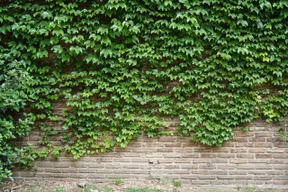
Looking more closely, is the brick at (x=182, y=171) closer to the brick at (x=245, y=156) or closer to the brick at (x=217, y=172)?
the brick at (x=217, y=172)

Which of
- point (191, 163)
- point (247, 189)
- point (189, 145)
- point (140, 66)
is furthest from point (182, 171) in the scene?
point (140, 66)

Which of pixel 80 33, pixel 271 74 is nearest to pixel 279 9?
pixel 271 74

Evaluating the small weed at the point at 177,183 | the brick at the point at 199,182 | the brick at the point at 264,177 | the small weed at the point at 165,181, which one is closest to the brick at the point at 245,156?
Answer: the brick at the point at 264,177

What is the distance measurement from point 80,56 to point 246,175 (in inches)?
142

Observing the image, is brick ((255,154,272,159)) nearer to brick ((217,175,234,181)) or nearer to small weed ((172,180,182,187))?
brick ((217,175,234,181))

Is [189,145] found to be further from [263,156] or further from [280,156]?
[280,156]

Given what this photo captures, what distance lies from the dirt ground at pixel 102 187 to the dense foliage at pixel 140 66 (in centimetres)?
46

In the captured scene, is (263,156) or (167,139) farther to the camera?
(167,139)

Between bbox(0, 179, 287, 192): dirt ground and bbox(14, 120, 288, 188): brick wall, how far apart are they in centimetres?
10

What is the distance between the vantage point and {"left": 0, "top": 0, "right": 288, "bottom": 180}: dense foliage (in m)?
3.52

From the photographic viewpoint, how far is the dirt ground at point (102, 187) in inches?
140

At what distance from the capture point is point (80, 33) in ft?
12.4

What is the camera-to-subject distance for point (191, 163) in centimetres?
376

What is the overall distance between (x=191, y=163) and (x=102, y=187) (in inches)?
63.2
